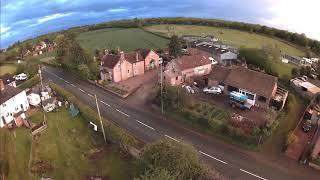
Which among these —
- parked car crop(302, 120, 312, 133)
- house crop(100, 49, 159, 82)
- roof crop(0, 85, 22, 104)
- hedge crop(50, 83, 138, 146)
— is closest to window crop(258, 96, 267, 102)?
parked car crop(302, 120, 312, 133)

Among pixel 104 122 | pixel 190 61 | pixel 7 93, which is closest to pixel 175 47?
pixel 190 61

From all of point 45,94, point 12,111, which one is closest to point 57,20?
point 45,94

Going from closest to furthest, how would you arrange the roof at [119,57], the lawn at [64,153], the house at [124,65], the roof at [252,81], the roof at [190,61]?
the lawn at [64,153], the roof at [252,81], the roof at [190,61], the house at [124,65], the roof at [119,57]

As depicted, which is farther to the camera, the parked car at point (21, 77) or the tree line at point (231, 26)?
the tree line at point (231, 26)

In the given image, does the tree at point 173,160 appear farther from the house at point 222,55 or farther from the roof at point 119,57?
the house at point 222,55

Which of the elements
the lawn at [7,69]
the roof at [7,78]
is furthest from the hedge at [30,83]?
the lawn at [7,69]

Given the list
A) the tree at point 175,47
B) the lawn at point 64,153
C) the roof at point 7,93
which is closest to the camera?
the lawn at point 64,153
